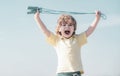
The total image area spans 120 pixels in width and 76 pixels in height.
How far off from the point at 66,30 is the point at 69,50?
0.47 metres

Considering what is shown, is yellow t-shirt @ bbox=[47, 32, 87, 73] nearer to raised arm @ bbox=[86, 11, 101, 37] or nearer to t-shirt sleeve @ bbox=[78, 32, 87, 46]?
t-shirt sleeve @ bbox=[78, 32, 87, 46]

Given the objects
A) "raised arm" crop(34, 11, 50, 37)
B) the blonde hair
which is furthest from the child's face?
"raised arm" crop(34, 11, 50, 37)

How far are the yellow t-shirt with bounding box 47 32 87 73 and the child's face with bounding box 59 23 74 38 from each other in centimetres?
10

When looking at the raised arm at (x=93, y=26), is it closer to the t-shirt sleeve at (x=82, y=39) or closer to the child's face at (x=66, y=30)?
the t-shirt sleeve at (x=82, y=39)

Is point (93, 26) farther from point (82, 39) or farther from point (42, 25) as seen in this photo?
point (42, 25)

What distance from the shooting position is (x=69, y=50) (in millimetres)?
5191

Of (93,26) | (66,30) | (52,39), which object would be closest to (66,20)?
(66,30)

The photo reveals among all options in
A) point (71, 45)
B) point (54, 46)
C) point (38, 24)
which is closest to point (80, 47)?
point (71, 45)

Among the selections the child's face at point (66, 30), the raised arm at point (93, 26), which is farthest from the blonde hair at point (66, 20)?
the raised arm at point (93, 26)

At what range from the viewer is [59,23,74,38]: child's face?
536 cm

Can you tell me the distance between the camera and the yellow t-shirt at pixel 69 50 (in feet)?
16.7

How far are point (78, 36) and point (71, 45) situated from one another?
355mm

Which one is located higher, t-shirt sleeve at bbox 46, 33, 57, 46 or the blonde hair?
the blonde hair

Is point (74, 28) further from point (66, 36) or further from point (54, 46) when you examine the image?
point (54, 46)
